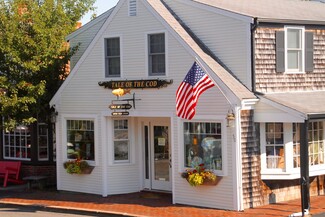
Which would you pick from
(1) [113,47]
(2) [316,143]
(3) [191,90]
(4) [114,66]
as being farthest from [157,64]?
(2) [316,143]

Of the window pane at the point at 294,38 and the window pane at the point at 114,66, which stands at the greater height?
the window pane at the point at 294,38

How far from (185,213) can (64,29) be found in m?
7.82

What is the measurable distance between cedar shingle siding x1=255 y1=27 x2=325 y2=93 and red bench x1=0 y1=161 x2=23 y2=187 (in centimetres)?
963

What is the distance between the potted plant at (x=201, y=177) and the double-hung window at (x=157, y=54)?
9.79 ft

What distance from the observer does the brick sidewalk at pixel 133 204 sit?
51.6 ft

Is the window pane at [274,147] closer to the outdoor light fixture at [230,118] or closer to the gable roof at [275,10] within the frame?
the outdoor light fixture at [230,118]

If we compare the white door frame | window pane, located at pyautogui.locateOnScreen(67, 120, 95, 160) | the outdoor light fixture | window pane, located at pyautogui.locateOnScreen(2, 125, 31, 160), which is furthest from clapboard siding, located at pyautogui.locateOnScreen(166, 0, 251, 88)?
window pane, located at pyautogui.locateOnScreen(2, 125, 31, 160)

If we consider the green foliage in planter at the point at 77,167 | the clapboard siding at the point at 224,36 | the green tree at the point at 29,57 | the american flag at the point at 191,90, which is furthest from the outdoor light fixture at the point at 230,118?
the green tree at the point at 29,57

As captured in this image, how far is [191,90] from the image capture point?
1563cm

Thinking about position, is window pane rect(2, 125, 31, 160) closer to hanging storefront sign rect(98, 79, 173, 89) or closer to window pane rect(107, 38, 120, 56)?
hanging storefront sign rect(98, 79, 173, 89)

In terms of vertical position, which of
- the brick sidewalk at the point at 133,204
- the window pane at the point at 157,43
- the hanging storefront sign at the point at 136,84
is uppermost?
the window pane at the point at 157,43

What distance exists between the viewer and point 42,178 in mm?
20672

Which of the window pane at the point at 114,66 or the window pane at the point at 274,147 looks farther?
the window pane at the point at 114,66

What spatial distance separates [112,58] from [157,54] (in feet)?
5.48
